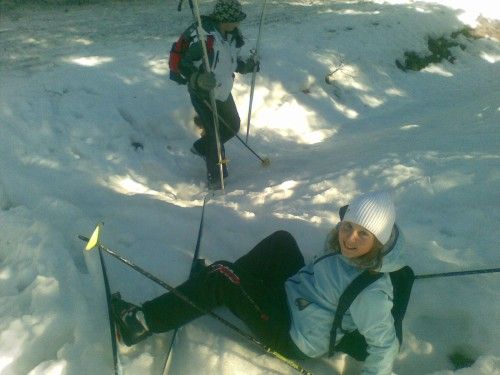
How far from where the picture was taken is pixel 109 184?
5836 mm

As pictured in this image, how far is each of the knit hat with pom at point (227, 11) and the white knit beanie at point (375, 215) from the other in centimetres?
369

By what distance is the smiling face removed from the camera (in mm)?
2824

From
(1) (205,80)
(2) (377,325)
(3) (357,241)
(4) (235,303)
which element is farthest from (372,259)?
(1) (205,80)

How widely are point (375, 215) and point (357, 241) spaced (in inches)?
7.7

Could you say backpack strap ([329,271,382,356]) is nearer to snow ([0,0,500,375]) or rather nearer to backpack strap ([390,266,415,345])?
backpack strap ([390,266,415,345])

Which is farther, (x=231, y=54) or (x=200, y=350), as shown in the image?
(x=231, y=54)

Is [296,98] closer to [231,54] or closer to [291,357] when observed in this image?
[231,54]

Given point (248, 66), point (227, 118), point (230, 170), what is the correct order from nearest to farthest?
point (227, 118), point (248, 66), point (230, 170)

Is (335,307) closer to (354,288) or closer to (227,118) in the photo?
(354,288)

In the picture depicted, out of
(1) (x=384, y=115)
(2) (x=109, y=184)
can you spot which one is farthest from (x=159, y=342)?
(1) (x=384, y=115)

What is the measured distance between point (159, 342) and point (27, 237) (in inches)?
64.2

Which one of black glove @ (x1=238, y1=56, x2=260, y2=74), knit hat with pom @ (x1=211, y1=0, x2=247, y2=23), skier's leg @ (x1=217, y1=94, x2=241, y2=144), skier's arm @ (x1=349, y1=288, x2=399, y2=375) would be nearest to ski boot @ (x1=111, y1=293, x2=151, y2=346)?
skier's arm @ (x1=349, y1=288, x2=399, y2=375)

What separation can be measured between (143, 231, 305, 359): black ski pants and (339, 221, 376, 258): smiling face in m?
0.82

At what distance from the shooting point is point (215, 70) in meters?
6.00
